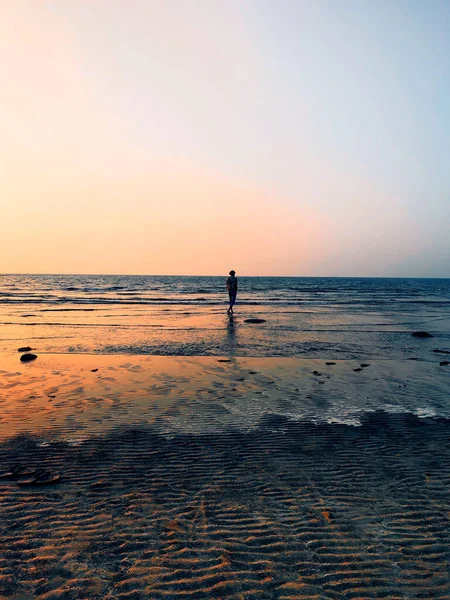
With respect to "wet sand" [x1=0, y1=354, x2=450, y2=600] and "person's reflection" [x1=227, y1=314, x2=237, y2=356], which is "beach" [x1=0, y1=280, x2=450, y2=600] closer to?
"wet sand" [x1=0, y1=354, x2=450, y2=600]

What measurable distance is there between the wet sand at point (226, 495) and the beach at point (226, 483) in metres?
0.02

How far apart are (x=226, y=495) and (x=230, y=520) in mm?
538

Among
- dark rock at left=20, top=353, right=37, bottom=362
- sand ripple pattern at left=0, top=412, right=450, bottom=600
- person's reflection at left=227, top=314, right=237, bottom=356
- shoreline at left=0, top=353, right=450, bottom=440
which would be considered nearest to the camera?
sand ripple pattern at left=0, top=412, right=450, bottom=600

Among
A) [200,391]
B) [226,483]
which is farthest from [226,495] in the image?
[200,391]

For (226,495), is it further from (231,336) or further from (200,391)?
(231,336)

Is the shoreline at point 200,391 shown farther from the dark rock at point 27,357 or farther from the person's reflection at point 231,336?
the person's reflection at point 231,336

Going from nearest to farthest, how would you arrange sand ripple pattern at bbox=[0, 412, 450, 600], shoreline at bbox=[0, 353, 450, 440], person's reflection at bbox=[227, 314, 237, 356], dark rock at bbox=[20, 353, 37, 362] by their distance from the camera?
sand ripple pattern at bbox=[0, 412, 450, 600]
shoreline at bbox=[0, 353, 450, 440]
dark rock at bbox=[20, 353, 37, 362]
person's reflection at bbox=[227, 314, 237, 356]

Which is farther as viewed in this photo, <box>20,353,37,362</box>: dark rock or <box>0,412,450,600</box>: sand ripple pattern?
<box>20,353,37,362</box>: dark rock

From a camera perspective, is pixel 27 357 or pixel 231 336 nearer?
pixel 27 357

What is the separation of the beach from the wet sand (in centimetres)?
2

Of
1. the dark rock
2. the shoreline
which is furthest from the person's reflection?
the dark rock

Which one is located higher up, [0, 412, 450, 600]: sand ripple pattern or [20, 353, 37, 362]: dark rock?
[20, 353, 37, 362]: dark rock

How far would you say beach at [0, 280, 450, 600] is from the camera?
3.80 meters

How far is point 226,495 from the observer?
517cm
